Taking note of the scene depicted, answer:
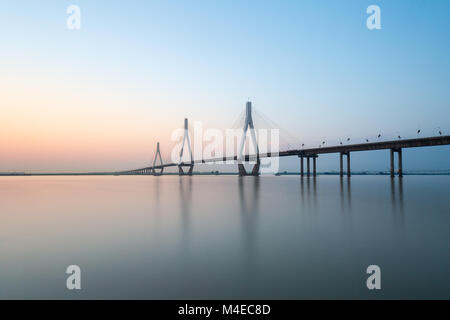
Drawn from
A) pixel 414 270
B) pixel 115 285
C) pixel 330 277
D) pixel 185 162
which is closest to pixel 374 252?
pixel 414 270

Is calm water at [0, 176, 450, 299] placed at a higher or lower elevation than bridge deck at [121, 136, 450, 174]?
lower

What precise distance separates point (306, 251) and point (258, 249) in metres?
1.03

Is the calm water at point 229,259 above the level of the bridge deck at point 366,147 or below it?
below

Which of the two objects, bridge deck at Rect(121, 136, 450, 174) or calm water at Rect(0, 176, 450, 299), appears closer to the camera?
calm water at Rect(0, 176, 450, 299)

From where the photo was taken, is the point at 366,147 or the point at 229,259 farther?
the point at 366,147

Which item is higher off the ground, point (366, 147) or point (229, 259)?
point (366, 147)

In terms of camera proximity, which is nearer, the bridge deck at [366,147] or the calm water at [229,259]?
the calm water at [229,259]
